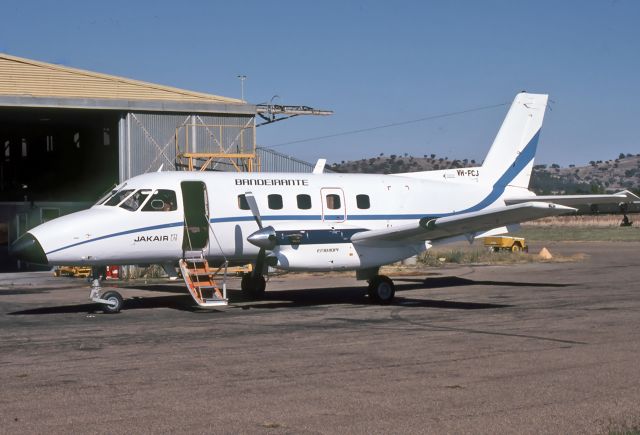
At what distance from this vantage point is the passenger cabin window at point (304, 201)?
22.3 metres

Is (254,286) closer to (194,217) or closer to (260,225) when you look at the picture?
(260,225)

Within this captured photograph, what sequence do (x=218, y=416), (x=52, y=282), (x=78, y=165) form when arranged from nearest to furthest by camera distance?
1. (x=218, y=416)
2. (x=52, y=282)
3. (x=78, y=165)

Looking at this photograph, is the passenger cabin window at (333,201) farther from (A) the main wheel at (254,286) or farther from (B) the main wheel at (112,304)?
(B) the main wheel at (112,304)

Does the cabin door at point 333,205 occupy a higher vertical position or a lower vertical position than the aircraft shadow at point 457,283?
higher

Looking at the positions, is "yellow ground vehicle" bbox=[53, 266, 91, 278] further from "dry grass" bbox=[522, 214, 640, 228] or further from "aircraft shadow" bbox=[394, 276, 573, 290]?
"dry grass" bbox=[522, 214, 640, 228]

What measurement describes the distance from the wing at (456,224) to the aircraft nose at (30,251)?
750 cm

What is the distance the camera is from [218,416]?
359 inches

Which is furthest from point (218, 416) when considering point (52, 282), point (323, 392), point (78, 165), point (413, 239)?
point (78, 165)

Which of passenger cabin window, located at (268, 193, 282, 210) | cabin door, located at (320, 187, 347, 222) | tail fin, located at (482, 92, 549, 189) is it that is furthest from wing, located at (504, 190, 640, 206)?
passenger cabin window, located at (268, 193, 282, 210)

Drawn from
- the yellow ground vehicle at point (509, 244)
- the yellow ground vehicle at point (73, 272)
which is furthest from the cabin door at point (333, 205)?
the yellow ground vehicle at point (509, 244)

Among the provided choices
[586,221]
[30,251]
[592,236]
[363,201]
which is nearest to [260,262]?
[363,201]

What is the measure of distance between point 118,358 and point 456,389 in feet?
17.6

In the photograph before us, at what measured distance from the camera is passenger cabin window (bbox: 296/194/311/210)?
22.3 metres

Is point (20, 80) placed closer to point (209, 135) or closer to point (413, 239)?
point (209, 135)
